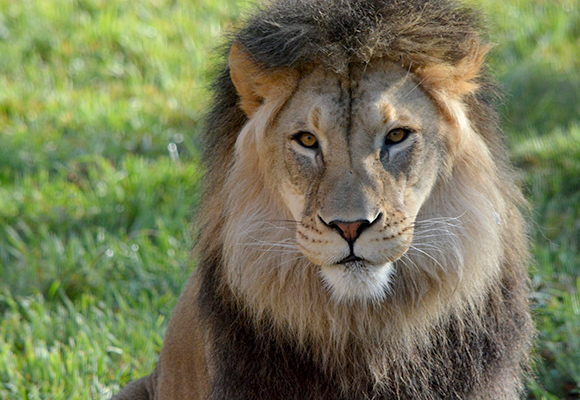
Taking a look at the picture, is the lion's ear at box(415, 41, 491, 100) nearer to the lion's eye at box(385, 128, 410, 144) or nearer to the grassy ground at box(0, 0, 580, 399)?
the lion's eye at box(385, 128, 410, 144)

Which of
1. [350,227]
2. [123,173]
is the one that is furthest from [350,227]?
[123,173]

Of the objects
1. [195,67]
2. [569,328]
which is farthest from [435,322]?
[195,67]

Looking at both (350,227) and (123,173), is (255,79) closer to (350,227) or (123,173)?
(350,227)

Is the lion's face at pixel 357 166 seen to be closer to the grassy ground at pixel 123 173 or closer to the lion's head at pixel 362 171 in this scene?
the lion's head at pixel 362 171

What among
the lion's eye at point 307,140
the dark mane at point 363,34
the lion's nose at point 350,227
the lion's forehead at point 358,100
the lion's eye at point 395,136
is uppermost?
the dark mane at point 363,34

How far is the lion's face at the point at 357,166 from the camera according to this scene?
8.30ft

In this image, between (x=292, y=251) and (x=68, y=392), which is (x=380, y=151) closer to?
(x=292, y=251)

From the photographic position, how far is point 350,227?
2484mm

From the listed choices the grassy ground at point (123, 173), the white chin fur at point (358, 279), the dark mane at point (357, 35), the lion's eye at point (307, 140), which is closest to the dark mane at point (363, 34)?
the dark mane at point (357, 35)

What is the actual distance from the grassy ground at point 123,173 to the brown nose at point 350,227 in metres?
1.14

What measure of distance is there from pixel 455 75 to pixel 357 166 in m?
0.50

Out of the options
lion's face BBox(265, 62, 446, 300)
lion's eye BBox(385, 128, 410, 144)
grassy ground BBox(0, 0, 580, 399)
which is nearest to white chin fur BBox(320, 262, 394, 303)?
lion's face BBox(265, 62, 446, 300)

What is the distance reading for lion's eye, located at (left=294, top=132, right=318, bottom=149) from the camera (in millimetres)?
2719

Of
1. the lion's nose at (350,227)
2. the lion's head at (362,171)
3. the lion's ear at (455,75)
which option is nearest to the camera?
the lion's nose at (350,227)
